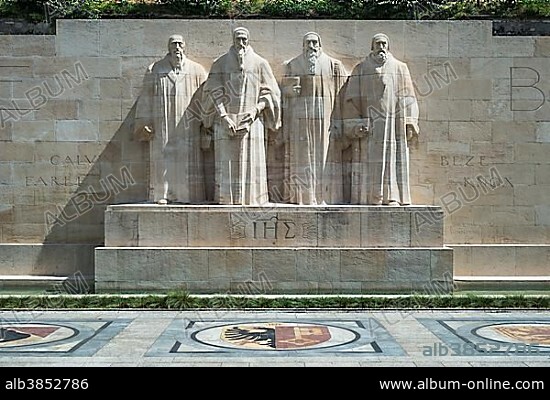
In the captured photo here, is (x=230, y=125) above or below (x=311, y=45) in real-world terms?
below

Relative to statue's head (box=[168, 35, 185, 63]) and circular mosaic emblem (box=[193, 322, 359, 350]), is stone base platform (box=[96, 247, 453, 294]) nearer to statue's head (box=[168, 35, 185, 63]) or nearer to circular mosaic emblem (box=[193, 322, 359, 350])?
circular mosaic emblem (box=[193, 322, 359, 350])

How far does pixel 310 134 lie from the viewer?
702 inches

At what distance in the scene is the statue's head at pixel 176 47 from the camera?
17844mm

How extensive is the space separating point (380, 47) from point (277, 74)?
2.34m

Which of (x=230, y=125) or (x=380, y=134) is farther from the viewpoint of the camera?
(x=380, y=134)

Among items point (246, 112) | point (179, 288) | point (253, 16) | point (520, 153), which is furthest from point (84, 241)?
point (520, 153)

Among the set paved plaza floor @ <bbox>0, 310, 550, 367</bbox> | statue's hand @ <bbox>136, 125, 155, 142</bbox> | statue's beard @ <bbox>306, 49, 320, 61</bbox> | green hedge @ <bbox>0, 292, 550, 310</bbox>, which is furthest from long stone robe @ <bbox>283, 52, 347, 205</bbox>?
paved plaza floor @ <bbox>0, 310, 550, 367</bbox>

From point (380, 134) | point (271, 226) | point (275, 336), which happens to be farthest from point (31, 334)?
point (380, 134)

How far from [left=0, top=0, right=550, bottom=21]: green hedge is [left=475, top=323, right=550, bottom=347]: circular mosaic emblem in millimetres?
9744

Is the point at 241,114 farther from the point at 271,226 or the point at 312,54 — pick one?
the point at 271,226

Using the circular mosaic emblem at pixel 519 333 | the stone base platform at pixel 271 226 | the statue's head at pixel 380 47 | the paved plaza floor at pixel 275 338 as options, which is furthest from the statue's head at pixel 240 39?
the circular mosaic emblem at pixel 519 333

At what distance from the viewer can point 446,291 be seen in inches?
657

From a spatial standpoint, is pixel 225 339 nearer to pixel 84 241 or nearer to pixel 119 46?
pixel 84 241
